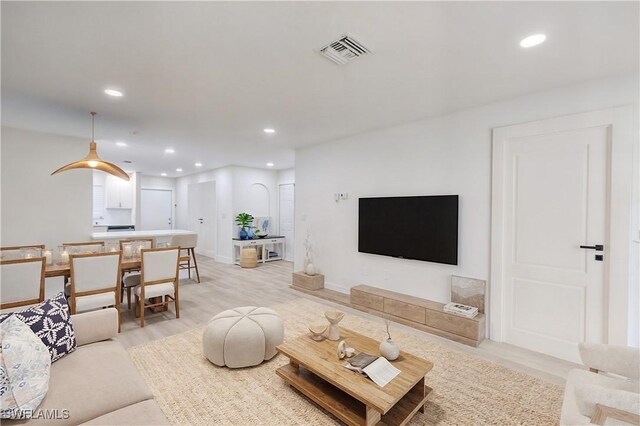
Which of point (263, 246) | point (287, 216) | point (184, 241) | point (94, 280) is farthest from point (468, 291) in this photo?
point (287, 216)

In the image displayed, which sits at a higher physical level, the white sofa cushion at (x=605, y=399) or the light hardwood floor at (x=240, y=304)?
the white sofa cushion at (x=605, y=399)

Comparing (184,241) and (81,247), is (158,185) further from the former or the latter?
(81,247)

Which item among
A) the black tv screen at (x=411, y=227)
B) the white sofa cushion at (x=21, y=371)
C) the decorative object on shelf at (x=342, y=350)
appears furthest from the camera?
the black tv screen at (x=411, y=227)

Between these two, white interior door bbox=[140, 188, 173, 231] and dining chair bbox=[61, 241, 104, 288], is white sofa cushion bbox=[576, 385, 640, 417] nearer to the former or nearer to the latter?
dining chair bbox=[61, 241, 104, 288]

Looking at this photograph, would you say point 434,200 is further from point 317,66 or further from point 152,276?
point 152,276

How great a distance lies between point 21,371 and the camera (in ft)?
4.52

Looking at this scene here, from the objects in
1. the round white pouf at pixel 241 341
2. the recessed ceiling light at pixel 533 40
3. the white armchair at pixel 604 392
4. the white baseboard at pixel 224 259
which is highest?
the recessed ceiling light at pixel 533 40

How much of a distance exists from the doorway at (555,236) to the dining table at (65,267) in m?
4.30

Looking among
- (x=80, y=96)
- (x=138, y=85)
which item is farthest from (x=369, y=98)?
(x=80, y=96)

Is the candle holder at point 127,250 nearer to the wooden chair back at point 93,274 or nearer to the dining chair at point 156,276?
the dining chair at point 156,276

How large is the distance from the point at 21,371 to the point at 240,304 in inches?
117

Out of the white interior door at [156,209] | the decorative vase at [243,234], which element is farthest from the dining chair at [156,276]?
the white interior door at [156,209]

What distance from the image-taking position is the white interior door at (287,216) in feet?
26.6

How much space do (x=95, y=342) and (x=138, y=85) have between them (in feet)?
7.42
